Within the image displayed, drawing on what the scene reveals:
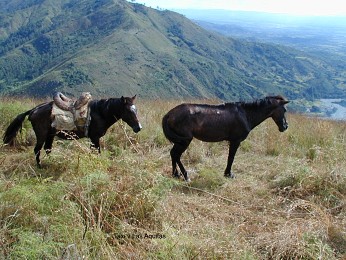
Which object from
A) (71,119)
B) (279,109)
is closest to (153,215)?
(71,119)

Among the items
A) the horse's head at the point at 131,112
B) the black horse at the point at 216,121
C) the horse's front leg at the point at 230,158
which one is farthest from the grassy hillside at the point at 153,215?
the horse's head at the point at 131,112

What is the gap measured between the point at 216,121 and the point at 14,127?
397 cm

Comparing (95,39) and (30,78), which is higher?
(95,39)

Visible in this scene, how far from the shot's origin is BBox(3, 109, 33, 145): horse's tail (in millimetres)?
6482

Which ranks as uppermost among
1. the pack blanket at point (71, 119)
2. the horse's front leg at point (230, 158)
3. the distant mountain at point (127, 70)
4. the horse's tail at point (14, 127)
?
the pack blanket at point (71, 119)

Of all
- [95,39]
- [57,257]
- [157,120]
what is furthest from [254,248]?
[95,39]

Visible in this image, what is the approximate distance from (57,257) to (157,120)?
7.31 m

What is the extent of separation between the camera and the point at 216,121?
665cm

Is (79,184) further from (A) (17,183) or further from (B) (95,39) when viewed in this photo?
(B) (95,39)

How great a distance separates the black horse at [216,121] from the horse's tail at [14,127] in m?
2.74

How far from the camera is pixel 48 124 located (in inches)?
245

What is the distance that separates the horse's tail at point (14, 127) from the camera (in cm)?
648

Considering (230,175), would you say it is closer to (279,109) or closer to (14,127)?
(279,109)

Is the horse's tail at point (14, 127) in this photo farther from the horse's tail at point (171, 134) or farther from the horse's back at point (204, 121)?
the horse's back at point (204, 121)
